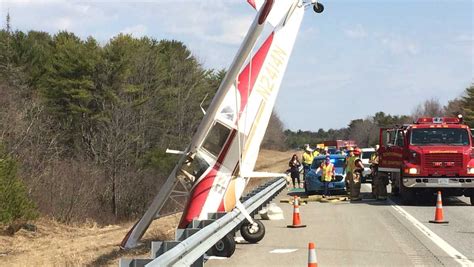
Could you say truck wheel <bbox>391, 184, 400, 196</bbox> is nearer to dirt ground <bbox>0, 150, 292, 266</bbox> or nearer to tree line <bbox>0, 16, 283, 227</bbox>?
dirt ground <bbox>0, 150, 292, 266</bbox>

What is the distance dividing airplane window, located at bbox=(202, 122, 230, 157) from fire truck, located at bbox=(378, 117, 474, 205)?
34.1 feet

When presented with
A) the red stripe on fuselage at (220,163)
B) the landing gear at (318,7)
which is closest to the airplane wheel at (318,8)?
the landing gear at (318,7)

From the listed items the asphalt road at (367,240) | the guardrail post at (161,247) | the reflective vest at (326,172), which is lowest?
the asphalt road at (367,240)

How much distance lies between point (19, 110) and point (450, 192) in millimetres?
30312

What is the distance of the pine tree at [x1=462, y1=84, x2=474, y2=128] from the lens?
8354cm

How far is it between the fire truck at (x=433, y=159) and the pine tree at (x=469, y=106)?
64.7m

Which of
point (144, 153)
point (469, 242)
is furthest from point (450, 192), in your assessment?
point (144, 153)

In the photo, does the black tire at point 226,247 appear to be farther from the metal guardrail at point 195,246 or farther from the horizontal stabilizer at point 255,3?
the horizontal stabilizer at point 255,3

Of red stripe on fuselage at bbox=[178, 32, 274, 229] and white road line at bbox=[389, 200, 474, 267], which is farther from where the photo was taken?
red stripe on fuselage at bbox=[178, 32, 274, 229]

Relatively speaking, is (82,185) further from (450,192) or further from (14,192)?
(450,192)

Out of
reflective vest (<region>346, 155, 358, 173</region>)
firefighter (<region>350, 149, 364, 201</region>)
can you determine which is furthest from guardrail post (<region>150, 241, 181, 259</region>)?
reflective vest (<region>346, 155, 358, 173</region>)

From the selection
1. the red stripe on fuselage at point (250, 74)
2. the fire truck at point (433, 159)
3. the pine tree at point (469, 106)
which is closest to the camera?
the red stripe on fuselage at point (250, 74)

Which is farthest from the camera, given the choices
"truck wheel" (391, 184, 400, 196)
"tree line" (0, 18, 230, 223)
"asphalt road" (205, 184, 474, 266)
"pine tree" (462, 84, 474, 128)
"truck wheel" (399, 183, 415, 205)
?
"pine tree" (462, 84, 474, 128)

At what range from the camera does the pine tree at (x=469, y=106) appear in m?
83.5
